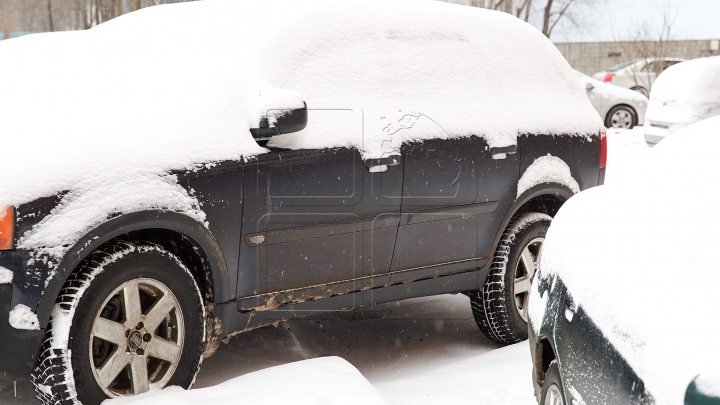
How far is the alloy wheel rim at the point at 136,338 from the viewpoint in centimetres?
336

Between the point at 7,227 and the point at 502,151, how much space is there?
2.82m

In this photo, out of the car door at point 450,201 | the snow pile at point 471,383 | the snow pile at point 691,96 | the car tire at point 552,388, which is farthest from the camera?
the snow pile at point 691,96

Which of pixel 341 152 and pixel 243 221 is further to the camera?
pixel 341 152

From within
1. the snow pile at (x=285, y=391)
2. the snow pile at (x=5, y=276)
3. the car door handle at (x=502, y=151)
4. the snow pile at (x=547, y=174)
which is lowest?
the snow pile at (x=285, y=391)

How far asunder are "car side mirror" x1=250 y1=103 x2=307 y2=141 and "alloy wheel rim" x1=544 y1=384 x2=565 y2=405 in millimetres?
1653

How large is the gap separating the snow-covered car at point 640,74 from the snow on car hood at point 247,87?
17.8 meters

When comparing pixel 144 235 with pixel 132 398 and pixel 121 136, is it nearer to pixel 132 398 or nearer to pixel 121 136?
pixel 121 136

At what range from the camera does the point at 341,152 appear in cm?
408

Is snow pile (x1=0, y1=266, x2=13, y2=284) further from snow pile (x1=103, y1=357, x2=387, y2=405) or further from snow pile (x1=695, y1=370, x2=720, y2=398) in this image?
snow pile (x1=695, y1=370, x2=720, y2=398)

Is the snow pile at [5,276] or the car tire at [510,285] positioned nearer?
the snow pile at [5,276]

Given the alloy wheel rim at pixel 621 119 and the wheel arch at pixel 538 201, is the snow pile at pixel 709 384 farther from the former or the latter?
the alloy wheel rim at pixel 621 119

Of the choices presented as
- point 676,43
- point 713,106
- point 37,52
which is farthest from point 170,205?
point 676,43

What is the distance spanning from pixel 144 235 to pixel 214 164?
43 cm

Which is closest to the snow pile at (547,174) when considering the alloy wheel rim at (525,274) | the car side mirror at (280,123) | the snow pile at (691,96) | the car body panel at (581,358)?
the alloy wheel rim at (525,274)
